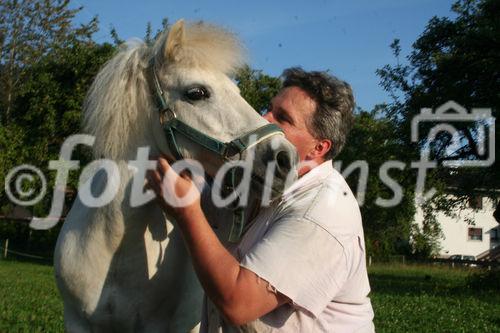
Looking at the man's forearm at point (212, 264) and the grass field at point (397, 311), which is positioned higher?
the man's forearm at point (212, 264)

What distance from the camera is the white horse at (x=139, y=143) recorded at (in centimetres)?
264

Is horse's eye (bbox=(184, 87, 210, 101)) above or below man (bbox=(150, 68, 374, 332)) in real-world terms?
above

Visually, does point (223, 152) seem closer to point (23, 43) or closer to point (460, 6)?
point (460, 6)

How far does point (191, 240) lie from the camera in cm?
194

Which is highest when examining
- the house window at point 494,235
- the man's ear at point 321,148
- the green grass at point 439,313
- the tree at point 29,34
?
the tree at point 29,34

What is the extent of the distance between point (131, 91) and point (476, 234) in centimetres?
5446

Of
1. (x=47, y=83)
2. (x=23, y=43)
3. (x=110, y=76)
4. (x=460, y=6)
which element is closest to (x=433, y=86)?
(x=460, y=6)

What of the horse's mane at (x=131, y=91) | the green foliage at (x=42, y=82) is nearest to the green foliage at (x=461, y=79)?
the green foliage at (x=42, y=82)

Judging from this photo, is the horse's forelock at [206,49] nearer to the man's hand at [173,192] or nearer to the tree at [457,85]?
the man's hand at [173,192]

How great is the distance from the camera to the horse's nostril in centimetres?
232

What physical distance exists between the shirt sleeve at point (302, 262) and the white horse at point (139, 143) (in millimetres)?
747

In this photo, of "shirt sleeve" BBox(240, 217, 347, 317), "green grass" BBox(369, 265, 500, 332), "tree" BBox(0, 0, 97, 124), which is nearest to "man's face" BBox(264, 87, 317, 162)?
"shirt sleeve" BBox(240, 217, 347, 317)

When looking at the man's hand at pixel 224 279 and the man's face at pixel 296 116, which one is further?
the man's face at pixel 296 116

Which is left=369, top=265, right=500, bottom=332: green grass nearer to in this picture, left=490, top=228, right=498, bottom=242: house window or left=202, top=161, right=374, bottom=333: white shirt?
left=202, top=161, right=374, bottom=333: white shirt
